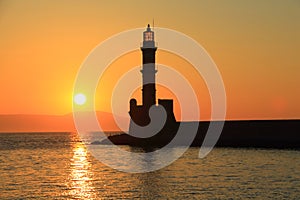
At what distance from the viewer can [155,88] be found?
230 feet

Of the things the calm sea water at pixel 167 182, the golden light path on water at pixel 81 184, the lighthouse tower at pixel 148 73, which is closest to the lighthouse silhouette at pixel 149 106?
the lighthouse tower at pixel 148 73

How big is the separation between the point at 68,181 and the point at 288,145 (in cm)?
3774

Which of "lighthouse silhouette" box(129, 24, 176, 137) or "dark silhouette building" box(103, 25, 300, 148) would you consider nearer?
"dark silhouette building" box(103, 25, 300, 148)

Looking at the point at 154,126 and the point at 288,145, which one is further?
the point at 154,126

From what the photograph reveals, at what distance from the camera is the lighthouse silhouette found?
69.8 metres

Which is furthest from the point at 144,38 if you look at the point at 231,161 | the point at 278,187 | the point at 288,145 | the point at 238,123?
the point at 278,187

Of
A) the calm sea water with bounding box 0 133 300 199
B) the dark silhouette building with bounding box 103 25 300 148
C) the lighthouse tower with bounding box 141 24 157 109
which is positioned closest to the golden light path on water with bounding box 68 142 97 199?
the calm sea water with bounding box 0 133 300 199

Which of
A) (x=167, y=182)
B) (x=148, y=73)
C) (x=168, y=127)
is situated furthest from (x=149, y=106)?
(x=167, y=182)

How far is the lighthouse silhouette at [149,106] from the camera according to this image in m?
69.8

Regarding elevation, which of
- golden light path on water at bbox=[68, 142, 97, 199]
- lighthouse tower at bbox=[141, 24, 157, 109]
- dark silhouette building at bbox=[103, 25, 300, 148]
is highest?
lighthouse tower at bbox=[141, 24, 157, 109]

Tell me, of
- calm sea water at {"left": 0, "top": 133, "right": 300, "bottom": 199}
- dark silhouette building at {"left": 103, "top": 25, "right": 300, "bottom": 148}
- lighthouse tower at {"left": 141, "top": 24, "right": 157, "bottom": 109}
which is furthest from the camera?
lighthouse tower at {"left": 141, "top": 24, "right": 157, "bottom": 109}

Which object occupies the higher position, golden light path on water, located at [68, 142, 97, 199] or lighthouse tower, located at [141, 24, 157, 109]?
lighthouse tower, located at [141, 24, 157, 109]

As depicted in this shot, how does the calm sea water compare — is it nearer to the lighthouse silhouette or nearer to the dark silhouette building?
the dark silhouette building

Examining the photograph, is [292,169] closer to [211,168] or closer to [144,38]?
[211,168]
